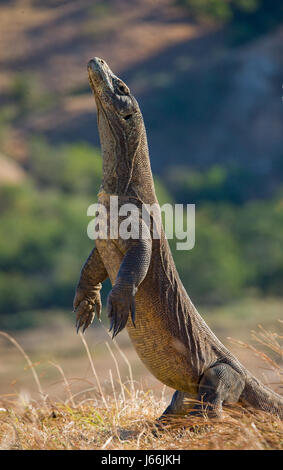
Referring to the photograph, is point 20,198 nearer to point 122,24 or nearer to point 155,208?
point 122,24

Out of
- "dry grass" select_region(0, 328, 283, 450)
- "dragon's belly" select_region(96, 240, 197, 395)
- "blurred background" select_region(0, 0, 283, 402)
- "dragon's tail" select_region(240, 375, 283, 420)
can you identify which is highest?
"blurred background" select_region(0, 0, 283, 402)

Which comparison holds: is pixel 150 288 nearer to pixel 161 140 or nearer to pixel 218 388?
pixel 218 388

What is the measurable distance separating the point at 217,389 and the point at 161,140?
2586 centimetres

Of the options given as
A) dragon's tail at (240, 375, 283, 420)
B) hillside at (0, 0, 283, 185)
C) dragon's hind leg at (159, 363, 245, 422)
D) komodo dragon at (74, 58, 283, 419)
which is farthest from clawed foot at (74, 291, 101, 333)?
hillside at (0, 0, 283, 185)

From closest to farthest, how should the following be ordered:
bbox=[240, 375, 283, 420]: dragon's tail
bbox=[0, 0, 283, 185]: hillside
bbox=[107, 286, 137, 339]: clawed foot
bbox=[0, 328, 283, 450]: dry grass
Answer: bbox=[0, 328, 283, 450]: dry grass
bbox=[107, 286, 137, 339]: clawed foot
bbox=[240, 375, 283, 420]: dragon's tail
bbox=[0, 0, 283, 185]: hillside

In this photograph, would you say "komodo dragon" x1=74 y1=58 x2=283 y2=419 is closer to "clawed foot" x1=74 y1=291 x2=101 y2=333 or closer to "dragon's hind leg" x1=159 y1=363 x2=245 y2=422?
"dragon's hind leg" x1=159 y1=363 x2=245 y2=422

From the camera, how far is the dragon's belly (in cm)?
441

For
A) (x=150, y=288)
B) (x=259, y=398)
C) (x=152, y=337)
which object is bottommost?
(x=259, y=398)

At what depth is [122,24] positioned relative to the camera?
28609mm

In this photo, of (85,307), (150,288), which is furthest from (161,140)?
(150,288)

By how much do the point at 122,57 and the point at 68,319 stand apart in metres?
13.7

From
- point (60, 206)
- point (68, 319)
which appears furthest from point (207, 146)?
point (68, 319)

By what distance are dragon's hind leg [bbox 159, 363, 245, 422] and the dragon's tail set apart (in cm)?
6

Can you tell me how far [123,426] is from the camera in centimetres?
482
